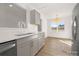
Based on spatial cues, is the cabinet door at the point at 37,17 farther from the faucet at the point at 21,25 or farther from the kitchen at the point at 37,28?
the faucet at the point at 21,25

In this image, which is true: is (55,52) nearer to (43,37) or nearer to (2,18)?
(43,37)

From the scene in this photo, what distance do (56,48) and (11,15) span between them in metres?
0.78

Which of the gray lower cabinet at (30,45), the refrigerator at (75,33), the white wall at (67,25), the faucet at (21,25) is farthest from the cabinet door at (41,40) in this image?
the refrigerator at (75,33)

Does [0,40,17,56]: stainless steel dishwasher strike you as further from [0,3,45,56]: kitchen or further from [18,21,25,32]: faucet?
[18,21,25,32]: faucet

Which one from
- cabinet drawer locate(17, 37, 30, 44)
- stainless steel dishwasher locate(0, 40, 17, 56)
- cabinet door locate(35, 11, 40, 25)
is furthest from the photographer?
cabinet door locate(35, 11, 40, 25)

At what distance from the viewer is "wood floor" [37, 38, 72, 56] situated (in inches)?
48.9

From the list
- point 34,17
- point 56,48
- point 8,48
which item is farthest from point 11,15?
point 56,48

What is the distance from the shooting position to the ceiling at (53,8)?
1.23 metres

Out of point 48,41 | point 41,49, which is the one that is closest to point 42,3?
point 48,41

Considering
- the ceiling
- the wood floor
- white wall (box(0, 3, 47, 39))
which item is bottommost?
the wood floor

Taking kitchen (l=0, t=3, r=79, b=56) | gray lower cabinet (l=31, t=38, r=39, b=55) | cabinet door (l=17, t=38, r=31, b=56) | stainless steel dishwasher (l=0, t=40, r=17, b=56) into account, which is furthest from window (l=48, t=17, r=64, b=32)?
stainless steel dishwasher (l=0, t=40, r=17, b=56)

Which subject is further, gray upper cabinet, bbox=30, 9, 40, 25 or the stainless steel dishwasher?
gray upper cabinet, bbox=30, 9, 40, 25

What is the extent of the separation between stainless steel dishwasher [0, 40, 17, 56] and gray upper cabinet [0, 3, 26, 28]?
0.23m

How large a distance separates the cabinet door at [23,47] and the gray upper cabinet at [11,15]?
0.76 ft
